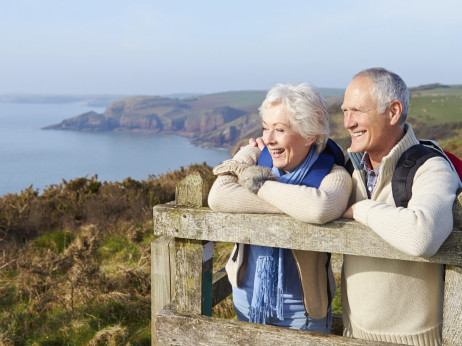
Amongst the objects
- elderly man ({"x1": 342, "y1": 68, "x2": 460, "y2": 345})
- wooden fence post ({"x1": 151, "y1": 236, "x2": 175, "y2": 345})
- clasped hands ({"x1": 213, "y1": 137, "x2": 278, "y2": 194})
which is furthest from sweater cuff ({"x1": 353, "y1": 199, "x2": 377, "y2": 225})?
wooden fence post ({"x1": 151, "y1": 236, "x2": 175, "y2": 345})

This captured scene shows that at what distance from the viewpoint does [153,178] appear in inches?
467

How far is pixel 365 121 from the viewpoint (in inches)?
102

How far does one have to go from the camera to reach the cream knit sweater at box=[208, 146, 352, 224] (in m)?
2.25

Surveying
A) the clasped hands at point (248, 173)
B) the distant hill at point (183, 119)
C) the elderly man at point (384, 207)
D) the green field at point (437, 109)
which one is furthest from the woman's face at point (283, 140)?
the distant hill at point (183, 119)

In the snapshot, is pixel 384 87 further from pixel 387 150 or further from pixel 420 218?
pixel 420 218

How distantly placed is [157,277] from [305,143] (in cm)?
147

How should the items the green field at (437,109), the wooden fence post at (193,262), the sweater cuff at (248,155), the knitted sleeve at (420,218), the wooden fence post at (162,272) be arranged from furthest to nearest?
the green field at (437,109), the wooden fence post at (162,272), the sweater cuff at (248,155), the wooden fence post at (193,262), the knitted sleeve at (420,218)

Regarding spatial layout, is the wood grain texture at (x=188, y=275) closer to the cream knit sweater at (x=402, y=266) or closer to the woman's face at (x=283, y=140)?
the woman's face at (x=283, y=140)

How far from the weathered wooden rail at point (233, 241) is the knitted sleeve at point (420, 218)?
9 cm

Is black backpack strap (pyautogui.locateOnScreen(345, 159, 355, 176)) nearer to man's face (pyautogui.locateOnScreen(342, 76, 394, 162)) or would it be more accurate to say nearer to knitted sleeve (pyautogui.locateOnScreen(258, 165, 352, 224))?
man's face (pyautogui.locateOnScreen(342, 76, 394, 162))

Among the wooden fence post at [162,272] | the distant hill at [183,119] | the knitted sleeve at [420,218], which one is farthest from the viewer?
the distant hill at [183,119]

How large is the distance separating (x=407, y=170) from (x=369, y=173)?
1.04 feet

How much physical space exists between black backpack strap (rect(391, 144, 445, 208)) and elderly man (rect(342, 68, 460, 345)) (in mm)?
38

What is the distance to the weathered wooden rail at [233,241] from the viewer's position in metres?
2.22
